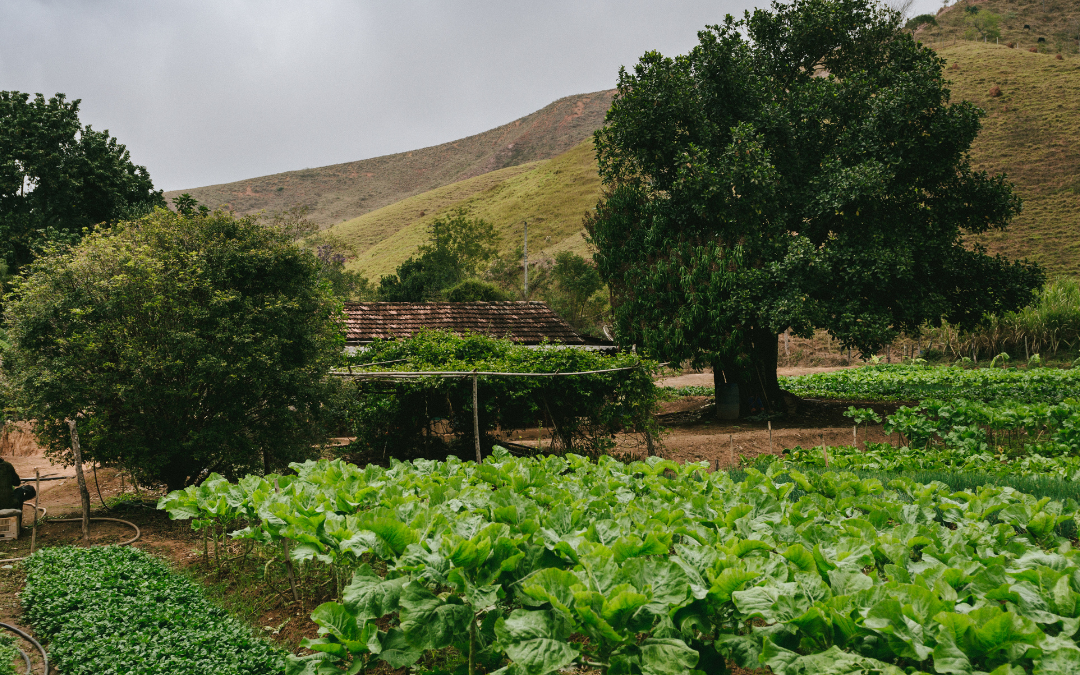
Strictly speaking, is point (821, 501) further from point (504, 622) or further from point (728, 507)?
point (504, 622)

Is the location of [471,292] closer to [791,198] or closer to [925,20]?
[791,198]

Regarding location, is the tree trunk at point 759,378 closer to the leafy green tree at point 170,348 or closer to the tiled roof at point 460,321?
the tiled roof at point 460,321

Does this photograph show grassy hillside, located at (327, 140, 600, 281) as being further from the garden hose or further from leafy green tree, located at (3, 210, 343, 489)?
the garden hose

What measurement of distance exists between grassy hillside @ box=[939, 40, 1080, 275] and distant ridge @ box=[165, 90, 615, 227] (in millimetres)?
88574

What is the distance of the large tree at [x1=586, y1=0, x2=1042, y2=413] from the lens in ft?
51.3

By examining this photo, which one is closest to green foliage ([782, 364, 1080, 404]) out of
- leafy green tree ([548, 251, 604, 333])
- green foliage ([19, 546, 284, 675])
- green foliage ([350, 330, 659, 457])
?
green foliage ([350, 330, 659, 457])

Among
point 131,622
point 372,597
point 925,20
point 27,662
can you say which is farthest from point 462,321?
point 925,20

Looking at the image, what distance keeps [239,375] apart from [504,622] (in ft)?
23.4

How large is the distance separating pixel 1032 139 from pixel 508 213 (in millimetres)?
55109

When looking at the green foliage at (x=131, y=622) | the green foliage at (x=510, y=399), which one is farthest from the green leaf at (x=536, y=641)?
the green foliage at (x=510, y=399)

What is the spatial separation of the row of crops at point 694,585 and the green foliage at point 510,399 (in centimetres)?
686

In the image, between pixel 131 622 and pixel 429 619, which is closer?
pixel 429 619

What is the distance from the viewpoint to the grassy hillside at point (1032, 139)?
3984 centimetres

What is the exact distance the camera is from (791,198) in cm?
1706
